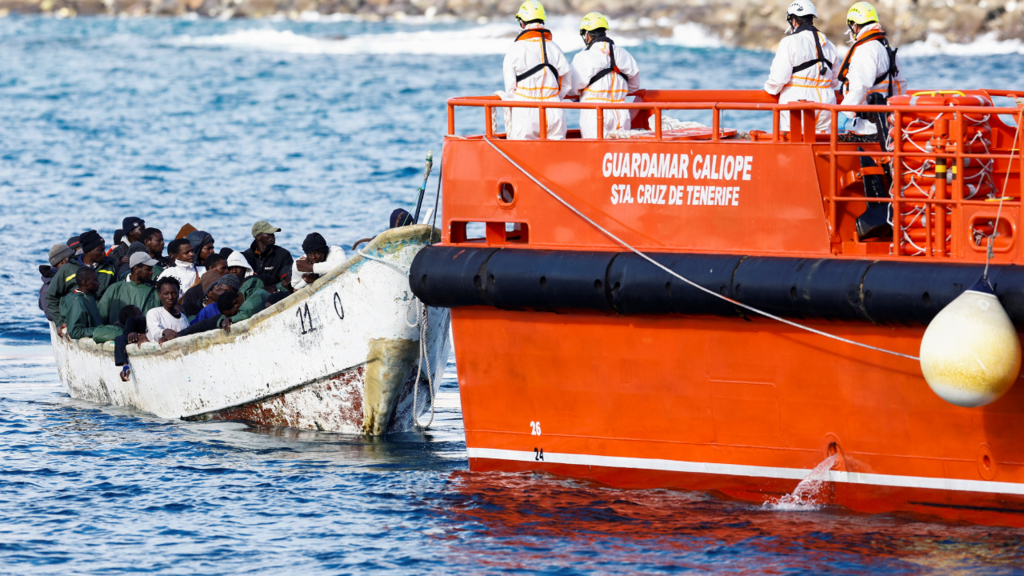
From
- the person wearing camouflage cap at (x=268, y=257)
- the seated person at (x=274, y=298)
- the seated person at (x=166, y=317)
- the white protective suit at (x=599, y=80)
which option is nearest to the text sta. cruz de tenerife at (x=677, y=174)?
the white protective suit at (x=599, y=80)

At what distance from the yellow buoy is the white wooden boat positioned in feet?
13.7

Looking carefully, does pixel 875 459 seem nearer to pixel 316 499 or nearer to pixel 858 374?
pixel 858 374

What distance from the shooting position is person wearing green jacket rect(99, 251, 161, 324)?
38.9 feet

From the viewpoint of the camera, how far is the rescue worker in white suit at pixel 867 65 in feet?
30.4

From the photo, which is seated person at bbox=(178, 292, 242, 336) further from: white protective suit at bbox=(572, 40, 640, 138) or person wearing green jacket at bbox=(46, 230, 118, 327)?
white protective suit at bbox=(572, 40, 640, 138)

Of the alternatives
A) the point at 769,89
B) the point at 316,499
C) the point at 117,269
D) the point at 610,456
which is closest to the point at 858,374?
the point at 610,456

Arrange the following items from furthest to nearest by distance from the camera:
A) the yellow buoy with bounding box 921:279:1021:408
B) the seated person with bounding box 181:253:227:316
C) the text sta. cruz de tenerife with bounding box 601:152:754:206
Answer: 1. the seated person with bounding box 181:253:227:316
2. the text sta. cruz de tenerife with bounding box 601:152:754:206
3. the yellow buoy with bounding box 921:279:1021:408

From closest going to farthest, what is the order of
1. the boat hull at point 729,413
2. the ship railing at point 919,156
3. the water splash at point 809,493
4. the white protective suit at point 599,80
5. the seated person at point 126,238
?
the ship railing at point 919,156, the boat hull at point 729,413, the water splash at point 809,493, the white protective suit at point 599,80, the seated person at point 126,238

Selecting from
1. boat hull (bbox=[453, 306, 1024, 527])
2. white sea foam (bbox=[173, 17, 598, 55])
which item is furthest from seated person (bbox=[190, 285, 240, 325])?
white sea foam (bbox=[173, 17, 598, 55])

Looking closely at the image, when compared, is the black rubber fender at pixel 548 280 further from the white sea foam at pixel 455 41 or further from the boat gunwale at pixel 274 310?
the white sea foam at pixel 455 41

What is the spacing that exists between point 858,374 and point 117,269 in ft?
25.1

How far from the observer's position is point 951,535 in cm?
773

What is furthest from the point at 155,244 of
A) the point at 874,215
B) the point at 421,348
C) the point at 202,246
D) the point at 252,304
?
the point at 874,215

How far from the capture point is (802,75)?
9.71 m
